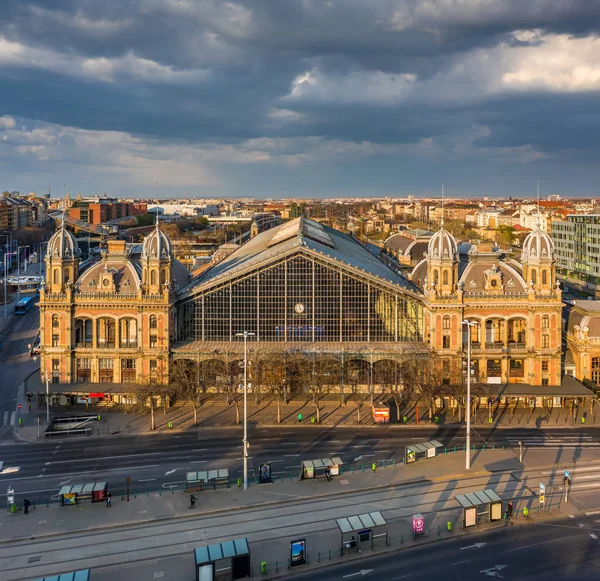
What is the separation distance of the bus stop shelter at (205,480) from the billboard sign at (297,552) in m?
15.5

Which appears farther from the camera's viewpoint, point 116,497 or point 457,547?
point 116,497

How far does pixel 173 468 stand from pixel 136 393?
19.3 metres

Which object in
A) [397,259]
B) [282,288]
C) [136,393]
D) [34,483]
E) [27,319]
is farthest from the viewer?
[397,259]

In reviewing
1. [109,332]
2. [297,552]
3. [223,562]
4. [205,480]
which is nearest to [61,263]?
[109,332]

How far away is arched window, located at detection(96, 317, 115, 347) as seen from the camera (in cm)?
9475

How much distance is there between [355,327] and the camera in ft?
312

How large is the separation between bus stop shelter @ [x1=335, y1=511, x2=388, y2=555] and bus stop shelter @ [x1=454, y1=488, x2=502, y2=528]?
25.3 feet

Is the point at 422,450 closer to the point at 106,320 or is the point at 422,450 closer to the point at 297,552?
the point at 297,552

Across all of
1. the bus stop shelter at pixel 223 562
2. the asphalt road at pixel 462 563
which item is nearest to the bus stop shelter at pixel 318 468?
the asphalt road at pixel 462 563

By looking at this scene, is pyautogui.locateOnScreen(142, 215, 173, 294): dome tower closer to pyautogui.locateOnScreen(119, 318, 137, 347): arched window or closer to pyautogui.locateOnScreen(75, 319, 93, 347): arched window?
pyautogui.locateOnScreen(119, 318, 137, 347): arched window

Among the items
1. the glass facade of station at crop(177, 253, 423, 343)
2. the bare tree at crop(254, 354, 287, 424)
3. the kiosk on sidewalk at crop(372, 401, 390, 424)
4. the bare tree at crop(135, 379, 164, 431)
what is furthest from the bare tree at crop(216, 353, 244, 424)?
the kiosk on sidewalk at crop(372, 401, 390, 424)

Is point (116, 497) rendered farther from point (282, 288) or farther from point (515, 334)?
point (515, 334)

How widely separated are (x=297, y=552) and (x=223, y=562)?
576cm

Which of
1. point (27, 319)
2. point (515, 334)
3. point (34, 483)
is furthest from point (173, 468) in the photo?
point (27, 319)
